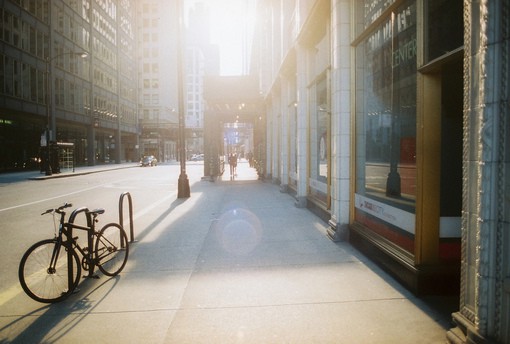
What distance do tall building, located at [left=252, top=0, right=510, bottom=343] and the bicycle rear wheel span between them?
4298mm

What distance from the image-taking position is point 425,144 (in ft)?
15.2

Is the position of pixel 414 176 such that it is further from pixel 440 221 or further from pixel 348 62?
pixel 348 62

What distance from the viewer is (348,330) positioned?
12.4ft

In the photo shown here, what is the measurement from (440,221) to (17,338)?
4.88 m

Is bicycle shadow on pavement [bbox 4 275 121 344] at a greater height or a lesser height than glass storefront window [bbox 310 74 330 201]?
lesser

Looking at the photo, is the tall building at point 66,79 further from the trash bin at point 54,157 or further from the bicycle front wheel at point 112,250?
the bicycle front wheel at point 112,250

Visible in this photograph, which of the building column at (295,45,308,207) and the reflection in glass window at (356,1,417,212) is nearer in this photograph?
the reflection in glass window at (356,1,417,212)

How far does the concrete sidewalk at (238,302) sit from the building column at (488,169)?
748 millimetres

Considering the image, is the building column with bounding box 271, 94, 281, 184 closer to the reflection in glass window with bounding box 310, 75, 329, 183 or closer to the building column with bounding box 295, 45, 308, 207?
the building column with bounding box 295, 45, 308, 207

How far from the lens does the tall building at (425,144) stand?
9.86ft

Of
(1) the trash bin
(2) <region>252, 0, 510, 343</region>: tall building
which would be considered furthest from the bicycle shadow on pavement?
(1) the trash bin

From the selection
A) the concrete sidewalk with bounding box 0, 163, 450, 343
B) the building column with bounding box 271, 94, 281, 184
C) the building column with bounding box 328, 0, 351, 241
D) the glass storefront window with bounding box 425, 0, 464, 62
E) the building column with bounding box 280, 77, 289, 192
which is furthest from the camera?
the building column with bounding box 271, 94, 281, 184

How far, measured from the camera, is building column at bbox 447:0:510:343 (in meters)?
2.93

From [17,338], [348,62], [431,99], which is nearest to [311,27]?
[348,62]
